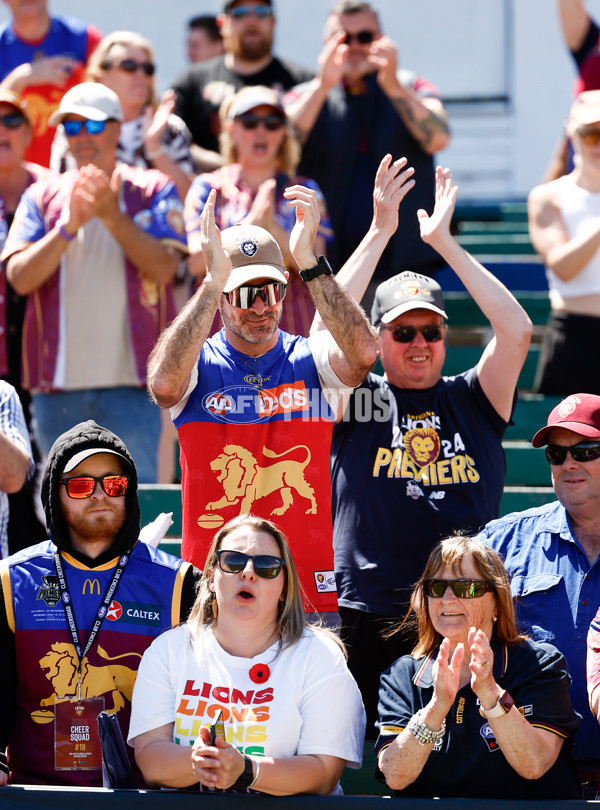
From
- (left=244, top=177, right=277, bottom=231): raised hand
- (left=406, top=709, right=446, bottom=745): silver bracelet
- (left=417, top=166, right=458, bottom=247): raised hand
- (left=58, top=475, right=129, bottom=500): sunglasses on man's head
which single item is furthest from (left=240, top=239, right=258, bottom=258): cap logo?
(left=406, top=709, right=446, bottom=745): silver bracelet

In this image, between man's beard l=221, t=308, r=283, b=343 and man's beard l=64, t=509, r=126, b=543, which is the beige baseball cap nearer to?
man's beard l=221, t=308, r=283, b=343

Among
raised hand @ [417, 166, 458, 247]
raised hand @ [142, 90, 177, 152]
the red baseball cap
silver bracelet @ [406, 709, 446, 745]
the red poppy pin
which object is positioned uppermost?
raised hand @ [142, 90, 177, 152]

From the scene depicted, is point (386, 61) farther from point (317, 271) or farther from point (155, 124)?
point (317, 271)

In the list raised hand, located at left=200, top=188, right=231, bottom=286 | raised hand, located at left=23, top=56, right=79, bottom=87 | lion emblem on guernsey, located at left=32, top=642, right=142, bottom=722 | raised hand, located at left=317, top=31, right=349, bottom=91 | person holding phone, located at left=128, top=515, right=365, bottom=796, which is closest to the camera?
person holding phone, located at left=128, top=515, right=365, bottom=796

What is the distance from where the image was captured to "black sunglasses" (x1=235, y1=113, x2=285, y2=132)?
220 inches

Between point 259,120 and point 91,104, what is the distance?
30.8 inches

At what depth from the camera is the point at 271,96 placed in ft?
18.3

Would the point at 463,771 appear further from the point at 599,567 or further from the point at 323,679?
the point at 599,567

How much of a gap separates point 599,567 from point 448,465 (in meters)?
0.67

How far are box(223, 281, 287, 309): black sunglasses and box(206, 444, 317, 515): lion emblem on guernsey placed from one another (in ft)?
1.47

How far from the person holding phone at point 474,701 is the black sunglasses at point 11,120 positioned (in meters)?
3.22

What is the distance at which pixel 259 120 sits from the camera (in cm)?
559

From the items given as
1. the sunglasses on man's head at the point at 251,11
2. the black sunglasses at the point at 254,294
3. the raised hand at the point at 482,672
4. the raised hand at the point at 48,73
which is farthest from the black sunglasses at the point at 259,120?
the raised hand at the point at 482,672

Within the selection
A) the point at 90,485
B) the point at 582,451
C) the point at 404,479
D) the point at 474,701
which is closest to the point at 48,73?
the point at 404,479
